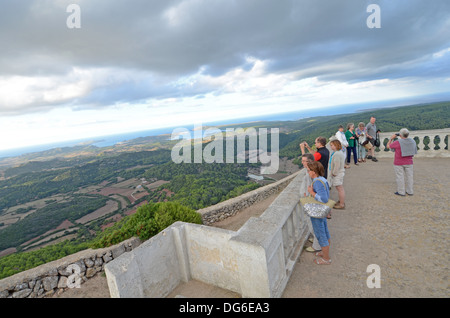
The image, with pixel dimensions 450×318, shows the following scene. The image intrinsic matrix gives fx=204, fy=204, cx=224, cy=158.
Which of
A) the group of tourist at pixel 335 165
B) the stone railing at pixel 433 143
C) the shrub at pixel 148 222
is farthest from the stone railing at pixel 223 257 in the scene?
the stone railing at pixel 433 143

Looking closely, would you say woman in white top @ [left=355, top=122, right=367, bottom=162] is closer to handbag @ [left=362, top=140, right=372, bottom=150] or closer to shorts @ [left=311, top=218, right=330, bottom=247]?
handbag @ [left=362, top=140, right=372, bottom=150]

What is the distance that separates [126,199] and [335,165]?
56.2 metres

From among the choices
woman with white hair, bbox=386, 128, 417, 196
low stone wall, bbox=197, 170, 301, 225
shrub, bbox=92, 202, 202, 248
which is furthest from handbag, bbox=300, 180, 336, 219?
shrub, bbox=92, 202, 202, 248

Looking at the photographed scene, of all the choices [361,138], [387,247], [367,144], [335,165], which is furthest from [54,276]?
[367,144]

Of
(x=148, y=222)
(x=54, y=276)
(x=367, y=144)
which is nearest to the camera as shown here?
(x=54, y=276)

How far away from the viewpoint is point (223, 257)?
3.14 metres

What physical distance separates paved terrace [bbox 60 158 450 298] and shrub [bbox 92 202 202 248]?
51.4 inches

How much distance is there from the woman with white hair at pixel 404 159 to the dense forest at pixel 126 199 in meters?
6.34

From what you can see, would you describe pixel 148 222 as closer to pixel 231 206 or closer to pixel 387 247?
pixel 231 206

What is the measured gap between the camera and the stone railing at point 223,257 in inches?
101

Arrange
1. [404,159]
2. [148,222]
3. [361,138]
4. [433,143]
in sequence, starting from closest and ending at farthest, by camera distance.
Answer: [404,159], [148,222], [361,138], [433,143]

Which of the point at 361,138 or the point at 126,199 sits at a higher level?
the point at 361,138

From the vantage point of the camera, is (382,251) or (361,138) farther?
(361,138)

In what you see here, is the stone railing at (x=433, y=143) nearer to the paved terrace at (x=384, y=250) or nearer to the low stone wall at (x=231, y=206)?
the paved terrace at (x=384, y=250)
